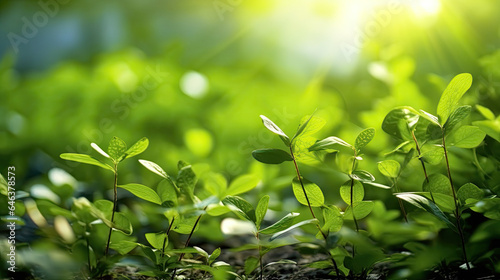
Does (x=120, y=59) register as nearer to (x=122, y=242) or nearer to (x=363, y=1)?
(x=363, y=1)

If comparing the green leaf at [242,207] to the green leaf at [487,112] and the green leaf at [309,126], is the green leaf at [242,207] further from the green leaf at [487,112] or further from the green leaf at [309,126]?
the green leaf at [487,112]

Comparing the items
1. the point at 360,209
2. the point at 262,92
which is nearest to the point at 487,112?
the point at 360,209

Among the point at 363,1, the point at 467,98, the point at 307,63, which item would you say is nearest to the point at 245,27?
the point at 307,63

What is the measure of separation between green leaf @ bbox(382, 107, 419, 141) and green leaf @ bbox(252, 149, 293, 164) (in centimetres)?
9

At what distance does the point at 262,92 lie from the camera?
42.4 inches

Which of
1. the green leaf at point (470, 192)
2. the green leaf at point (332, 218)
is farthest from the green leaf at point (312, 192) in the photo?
the green leaf at point (470, 192)

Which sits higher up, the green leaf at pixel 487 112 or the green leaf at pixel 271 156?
the green leaf at pixel 487 112

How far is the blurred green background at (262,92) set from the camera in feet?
2.57

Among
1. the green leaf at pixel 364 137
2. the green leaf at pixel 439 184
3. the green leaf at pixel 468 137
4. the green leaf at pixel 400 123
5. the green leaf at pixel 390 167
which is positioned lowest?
the green leaf at pixel 439 184

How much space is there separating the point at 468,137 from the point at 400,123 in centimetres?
6

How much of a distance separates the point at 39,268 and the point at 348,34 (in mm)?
1140

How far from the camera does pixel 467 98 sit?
2.06ft

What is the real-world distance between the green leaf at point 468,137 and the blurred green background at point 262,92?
0.13 meters

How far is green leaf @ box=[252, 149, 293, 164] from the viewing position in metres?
0.36
